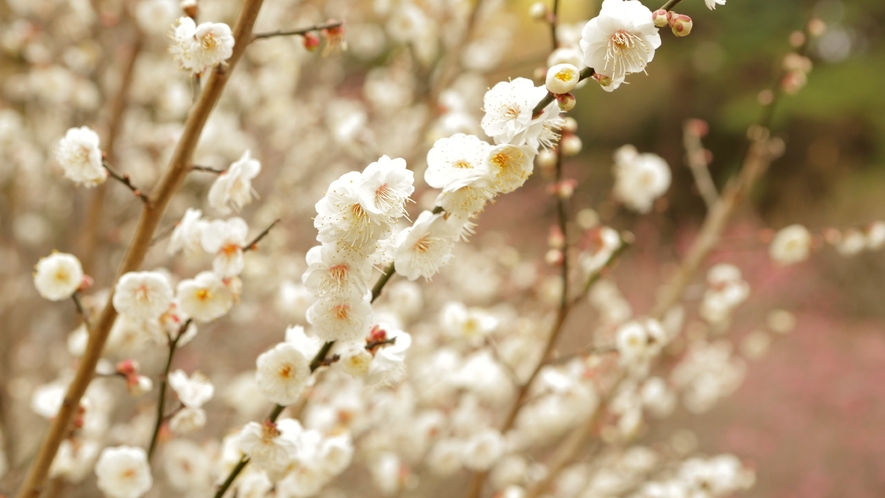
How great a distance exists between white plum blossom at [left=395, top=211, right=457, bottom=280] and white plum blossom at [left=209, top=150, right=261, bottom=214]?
0.35 meters

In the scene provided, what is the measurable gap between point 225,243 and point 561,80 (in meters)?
0.57

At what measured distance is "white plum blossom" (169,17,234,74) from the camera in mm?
880

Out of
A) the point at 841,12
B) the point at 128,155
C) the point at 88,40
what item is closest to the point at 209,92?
the point at 88,40

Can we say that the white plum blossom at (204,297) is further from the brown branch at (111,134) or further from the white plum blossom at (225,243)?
the brown branch at (111,134)

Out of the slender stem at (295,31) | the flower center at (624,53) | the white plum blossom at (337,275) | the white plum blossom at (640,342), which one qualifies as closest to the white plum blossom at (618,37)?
the flower center at (624,53)

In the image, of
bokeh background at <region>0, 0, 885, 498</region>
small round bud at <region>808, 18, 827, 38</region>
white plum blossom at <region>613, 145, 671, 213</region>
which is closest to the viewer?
small round bud at <region>808, 18, 827, 38</region>

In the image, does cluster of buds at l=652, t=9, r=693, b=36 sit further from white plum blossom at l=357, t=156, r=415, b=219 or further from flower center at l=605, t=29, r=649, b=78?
white plum blossom at l=357, t=156, r=415, b=219

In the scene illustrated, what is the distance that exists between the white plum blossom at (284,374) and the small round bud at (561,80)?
471 millimetres

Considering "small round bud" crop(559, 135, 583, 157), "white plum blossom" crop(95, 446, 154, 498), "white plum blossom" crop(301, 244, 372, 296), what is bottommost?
"white plum blossom" crop(95, 446, 154, 498)

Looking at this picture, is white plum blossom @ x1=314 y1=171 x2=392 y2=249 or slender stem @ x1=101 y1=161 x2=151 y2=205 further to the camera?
slender stem @ x1=101 y1=161 x2=151 y2=205

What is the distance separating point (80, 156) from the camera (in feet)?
3.25

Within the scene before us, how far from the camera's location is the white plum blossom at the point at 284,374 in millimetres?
850

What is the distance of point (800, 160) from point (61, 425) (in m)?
10.2

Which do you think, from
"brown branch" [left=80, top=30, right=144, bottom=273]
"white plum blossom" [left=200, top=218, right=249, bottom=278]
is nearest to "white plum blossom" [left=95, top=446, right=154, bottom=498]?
"white plum blossom" [left=200, top=218, right=249, bottom=278]
